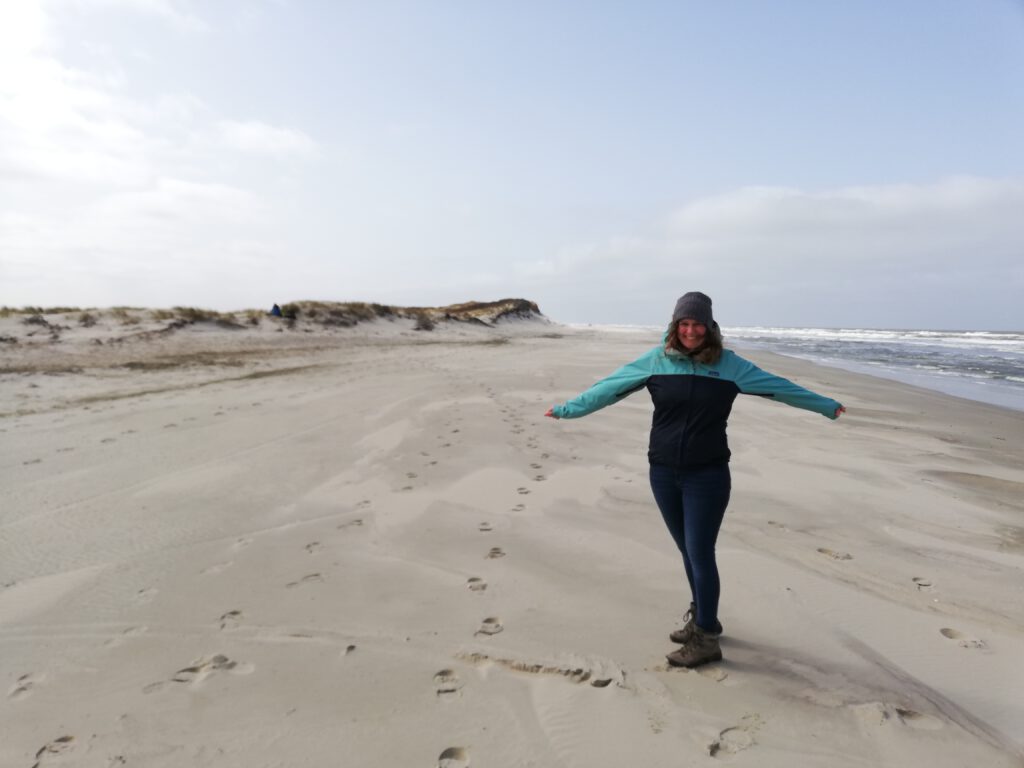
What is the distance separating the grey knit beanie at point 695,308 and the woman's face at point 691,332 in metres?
0.02

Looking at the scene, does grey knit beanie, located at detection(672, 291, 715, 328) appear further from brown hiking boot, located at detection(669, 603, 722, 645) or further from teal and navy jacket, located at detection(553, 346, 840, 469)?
brown hiking boot, located at detection(669, 603, 722, 645)

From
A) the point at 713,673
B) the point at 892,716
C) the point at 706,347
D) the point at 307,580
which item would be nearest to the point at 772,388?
the point at 706,347

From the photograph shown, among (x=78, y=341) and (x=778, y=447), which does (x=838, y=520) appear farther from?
(x=78, y=341)

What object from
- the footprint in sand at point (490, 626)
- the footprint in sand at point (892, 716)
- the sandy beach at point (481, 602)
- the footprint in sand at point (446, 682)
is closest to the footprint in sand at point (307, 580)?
the sandy beach at point (481, 602)

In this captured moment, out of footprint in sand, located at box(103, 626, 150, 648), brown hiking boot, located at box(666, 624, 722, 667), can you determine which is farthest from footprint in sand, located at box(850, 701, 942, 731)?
footprint in sand, located at box(103, 626, 150, 648)

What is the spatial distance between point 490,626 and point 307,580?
141 cm

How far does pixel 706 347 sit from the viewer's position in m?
3.04

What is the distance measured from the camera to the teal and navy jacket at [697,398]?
3.00 metres

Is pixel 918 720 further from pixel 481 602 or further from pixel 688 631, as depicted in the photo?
pixel 481 602

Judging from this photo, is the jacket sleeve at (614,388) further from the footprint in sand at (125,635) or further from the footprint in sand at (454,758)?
the footprint in sand at (125,635)

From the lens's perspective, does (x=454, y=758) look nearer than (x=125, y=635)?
Yes

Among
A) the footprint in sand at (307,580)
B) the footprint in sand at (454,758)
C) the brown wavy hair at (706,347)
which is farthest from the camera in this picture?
the footprint in sand at (307,580)

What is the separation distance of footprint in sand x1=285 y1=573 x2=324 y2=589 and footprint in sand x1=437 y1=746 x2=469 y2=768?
6.14ft

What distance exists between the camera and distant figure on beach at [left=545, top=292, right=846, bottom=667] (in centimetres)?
301
